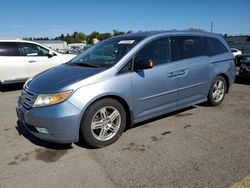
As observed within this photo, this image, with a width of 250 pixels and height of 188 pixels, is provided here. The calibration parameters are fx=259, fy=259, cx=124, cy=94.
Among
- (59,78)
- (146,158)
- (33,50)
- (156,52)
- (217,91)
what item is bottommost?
(146,158)

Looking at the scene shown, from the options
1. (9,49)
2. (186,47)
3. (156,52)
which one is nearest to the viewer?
(156,52)

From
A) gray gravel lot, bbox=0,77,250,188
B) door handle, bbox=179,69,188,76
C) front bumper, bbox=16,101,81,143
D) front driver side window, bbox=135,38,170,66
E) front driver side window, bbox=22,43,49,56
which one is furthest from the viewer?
front driver side window, bbox=22,43,49,56

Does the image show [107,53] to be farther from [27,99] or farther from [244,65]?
[244,65]

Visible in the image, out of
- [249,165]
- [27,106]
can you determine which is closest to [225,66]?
[249,165]

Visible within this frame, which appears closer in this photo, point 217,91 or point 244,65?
point 217,91

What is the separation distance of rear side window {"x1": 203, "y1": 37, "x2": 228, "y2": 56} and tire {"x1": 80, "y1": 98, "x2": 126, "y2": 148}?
2575 millimetres

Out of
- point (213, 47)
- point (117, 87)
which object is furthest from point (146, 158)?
point (213, 47)

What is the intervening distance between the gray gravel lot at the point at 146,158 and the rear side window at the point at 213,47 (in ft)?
4.76

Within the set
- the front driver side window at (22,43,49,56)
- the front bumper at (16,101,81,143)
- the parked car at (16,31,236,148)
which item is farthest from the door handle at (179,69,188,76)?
the front driver side window at (22,43,49,56)

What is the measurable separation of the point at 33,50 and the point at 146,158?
677 cm

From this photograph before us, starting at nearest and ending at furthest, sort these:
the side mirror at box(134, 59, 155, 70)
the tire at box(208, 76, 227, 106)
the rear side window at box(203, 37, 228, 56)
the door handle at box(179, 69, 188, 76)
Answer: the side mirror at box(134, 59, 155, 70), the door handle at box(179, 69, 188, 76), the rear side window at box(203, 37, 228, 56), the tire at box(208, 76, 227, 106)

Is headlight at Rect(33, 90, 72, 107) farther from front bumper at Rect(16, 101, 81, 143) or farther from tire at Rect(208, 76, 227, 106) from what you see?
tire at Rect(208, 76, 227, 106)

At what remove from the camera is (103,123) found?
12.4 ft

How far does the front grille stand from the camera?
3621 millimetres
